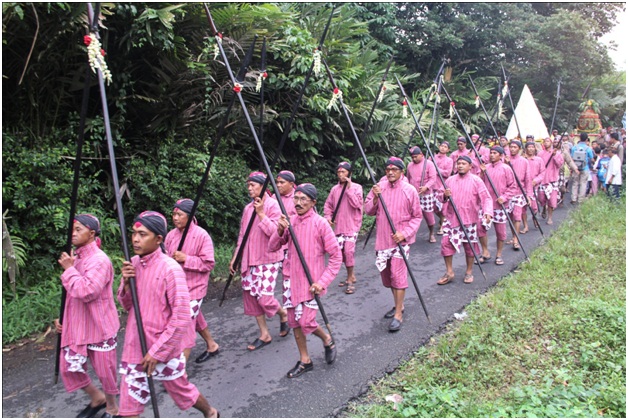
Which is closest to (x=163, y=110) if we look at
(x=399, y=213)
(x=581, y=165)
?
(x=399, y=213)

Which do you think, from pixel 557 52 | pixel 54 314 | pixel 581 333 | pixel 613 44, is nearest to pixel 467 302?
pixel 581 333

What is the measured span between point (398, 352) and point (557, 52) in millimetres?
17850

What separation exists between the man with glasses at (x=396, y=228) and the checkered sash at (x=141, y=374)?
2.67m

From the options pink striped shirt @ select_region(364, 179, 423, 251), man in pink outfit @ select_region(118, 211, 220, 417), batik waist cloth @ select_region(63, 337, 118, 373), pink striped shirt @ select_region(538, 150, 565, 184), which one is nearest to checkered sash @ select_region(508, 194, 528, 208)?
pink striped shirt @ select_region(538, 150, 565, 184)

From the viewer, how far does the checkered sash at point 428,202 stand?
9.07 m

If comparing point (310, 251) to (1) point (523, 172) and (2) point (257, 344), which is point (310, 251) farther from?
(1) point (523, 172)

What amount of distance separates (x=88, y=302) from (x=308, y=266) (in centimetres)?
187

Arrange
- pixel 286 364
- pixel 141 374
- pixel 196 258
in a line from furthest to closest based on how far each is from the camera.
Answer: pixel 286 364
pixel 196 258
pixel 141 374

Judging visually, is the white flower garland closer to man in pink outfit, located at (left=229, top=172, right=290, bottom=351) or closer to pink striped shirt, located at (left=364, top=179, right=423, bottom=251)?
man in pink outfit, located at (left=229, top=172, right=290, bottom=351)

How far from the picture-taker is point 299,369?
4.23 meters

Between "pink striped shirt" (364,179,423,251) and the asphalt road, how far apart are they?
944 mm

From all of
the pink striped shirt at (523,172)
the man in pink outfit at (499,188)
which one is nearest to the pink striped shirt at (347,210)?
the man in pink outfit at (499,188)

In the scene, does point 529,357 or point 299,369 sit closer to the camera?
point 299,369

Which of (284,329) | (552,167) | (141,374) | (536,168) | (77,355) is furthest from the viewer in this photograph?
(552,167)
